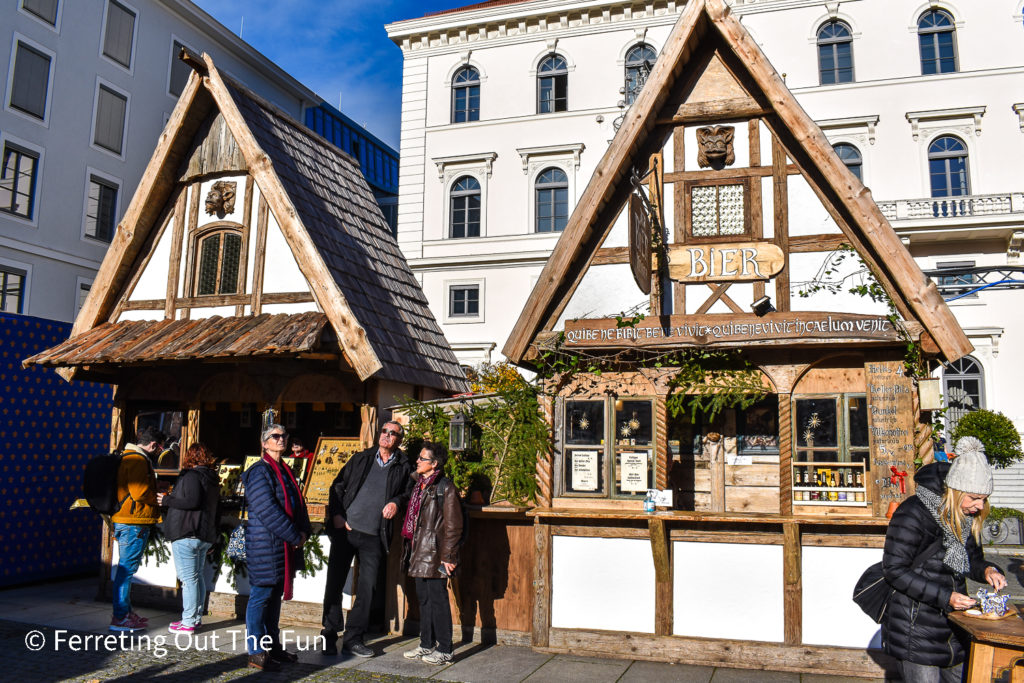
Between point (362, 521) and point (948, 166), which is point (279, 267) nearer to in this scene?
point (362, 521)

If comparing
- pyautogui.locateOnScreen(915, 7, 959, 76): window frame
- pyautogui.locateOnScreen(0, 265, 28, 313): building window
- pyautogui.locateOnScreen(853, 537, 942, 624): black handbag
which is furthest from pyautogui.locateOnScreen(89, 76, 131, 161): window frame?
pyautogui.locateOnScreen(853, 537, 942, 624): black handbag

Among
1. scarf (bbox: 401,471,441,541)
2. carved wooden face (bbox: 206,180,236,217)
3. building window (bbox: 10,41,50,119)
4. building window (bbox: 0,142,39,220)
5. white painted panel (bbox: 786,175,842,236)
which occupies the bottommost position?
scarf (bbox: 401,471,441,541)

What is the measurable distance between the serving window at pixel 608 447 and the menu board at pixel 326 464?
2673 millimetres

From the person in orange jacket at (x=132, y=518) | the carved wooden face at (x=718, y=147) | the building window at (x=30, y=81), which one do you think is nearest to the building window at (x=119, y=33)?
the building window at (x=30, y=81)

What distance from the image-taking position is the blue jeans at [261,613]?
289 inches

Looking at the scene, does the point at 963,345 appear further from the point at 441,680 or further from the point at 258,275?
the point at 258,275

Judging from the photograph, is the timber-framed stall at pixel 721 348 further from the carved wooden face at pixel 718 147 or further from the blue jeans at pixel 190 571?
the blue jeans at pixel 190 571

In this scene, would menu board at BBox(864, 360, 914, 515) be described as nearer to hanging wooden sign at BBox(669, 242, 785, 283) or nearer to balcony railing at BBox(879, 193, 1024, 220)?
hanging wooden sign at BBox(669, 242, 785, 283)

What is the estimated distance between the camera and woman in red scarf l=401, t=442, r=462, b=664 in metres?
7.81

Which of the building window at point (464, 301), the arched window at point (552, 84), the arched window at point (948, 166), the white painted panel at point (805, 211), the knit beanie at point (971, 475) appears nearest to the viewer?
the knit beanie at point (971, 475)

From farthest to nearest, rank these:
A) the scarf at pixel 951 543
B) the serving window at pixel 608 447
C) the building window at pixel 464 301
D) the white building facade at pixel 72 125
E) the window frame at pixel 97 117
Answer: the building window at pixel 464 301
the window frame at pixel 97 117
the white building facade at pixel 72 125
the serving window at pixel 608 447
the scarf at pixel 951 543

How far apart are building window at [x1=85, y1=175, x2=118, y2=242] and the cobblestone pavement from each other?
22629 mm

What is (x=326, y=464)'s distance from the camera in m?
9.73

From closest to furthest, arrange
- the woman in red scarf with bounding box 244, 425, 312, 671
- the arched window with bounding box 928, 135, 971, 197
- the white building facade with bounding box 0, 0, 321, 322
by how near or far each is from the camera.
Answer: the woman in red scarf with bounding box 244, 425, 312, 671 < the white building facade with bounding box 0, 0, 321, 322 < the arched window with bounding box 928, 135, 971, 197
